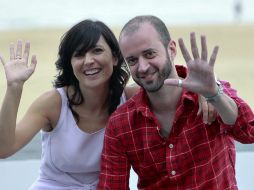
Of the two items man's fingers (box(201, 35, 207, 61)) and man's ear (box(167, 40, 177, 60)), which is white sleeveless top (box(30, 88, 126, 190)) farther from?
man's fingers (box(201, 35, 207, 61))

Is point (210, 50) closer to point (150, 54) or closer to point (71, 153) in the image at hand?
point (71, 153)

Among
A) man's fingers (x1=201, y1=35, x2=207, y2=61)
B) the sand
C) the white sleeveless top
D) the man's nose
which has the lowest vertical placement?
the sand

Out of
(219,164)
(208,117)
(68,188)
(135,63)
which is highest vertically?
(135,63)

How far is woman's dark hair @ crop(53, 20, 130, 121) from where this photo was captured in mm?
2943

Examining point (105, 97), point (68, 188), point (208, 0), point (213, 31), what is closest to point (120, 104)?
point (105, 97)

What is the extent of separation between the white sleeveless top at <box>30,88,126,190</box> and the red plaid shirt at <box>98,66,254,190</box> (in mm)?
254

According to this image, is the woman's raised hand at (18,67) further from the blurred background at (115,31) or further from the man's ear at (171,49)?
the blurred background at (115,31)

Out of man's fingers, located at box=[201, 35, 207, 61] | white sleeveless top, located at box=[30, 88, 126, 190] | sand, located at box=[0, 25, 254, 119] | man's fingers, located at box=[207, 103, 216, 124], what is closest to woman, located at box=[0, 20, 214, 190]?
white sleeveless top, located at box=[30, 88, 126, 190]

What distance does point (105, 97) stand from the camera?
3096 millimetres

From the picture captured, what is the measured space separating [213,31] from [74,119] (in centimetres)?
1640

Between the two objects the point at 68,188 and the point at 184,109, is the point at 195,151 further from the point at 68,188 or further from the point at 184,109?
the point at 68,188

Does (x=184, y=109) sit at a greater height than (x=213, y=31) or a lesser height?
greater

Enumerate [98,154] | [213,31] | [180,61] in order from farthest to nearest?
[213,31]
[180,61]
[98,154]

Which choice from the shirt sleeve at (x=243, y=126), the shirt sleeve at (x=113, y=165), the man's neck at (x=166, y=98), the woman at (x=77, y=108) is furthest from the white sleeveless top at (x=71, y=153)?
the shirt sleeve at (x=243, y=126)
